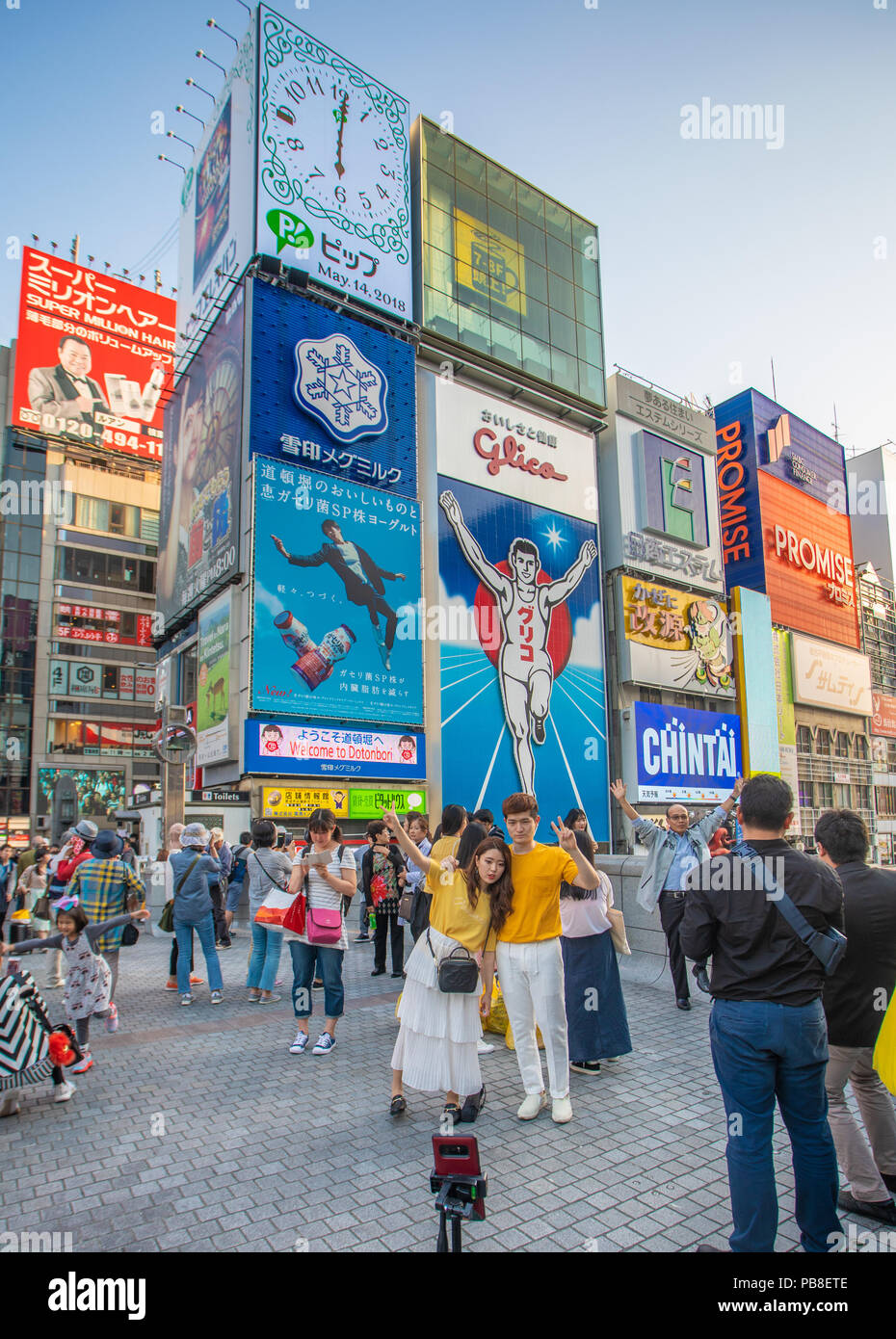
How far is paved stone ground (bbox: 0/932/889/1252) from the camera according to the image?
3561 millimetres

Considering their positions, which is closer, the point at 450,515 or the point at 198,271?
the point at 450,515

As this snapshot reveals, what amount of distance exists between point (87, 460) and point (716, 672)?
132 ft

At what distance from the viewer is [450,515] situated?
25031 mm

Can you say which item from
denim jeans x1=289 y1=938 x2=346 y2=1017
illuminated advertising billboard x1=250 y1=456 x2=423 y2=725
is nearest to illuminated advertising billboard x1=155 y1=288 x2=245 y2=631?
illuminated advertising billboard x1=250 y1=456 x2=423 y2=725

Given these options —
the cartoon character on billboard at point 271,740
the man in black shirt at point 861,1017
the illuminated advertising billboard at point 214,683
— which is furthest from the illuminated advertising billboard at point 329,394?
the man in black shirt at point 861,1017

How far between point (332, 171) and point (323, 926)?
24.7m

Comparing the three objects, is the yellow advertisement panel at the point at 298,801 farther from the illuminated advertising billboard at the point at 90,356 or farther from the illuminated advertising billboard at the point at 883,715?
the illuminated advertising billboard at the point at 883,715

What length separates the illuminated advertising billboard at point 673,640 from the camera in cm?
3027

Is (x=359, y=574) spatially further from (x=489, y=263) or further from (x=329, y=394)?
(x=489, y=263)

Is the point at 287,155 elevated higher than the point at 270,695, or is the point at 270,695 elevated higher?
the point at 287,155

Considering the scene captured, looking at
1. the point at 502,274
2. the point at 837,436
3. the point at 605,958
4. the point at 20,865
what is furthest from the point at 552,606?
the point at 837,436

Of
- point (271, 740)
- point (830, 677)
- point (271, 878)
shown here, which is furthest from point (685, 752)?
point (271, 878)

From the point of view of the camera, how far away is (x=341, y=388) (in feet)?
75.8

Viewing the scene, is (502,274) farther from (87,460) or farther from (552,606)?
(87,460)
